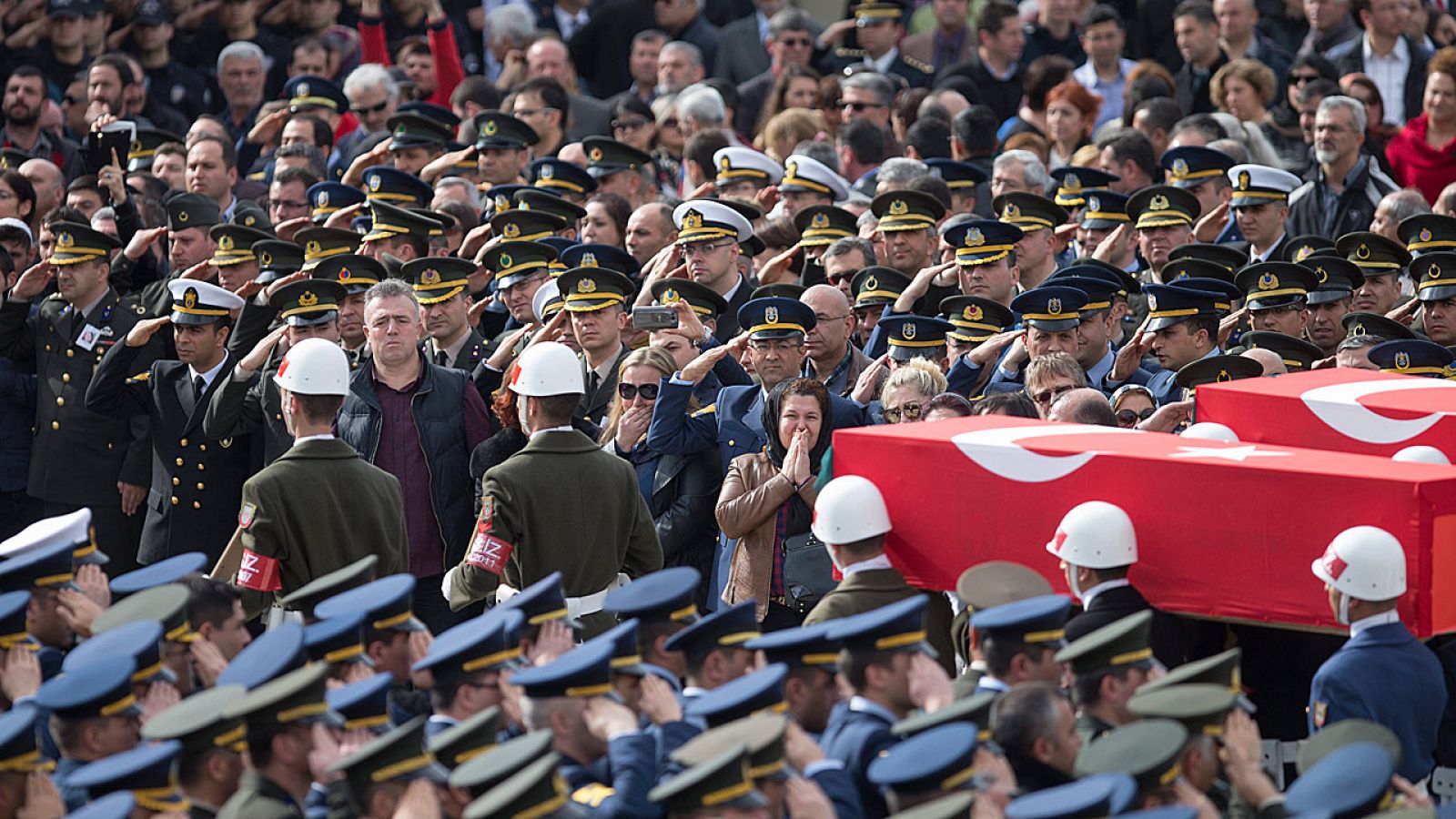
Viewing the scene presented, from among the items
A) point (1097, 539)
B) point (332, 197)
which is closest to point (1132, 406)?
point (1097, 539)

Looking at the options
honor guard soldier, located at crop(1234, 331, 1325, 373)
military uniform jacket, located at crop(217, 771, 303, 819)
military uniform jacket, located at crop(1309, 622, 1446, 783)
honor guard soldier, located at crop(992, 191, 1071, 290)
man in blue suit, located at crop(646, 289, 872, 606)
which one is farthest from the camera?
honor guard soldier, located at crop(992, 191, 1071, 290)

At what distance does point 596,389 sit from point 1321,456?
342cm

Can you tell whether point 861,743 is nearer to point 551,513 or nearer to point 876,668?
point 876,668

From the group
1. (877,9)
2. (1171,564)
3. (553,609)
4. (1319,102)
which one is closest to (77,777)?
(553,609)

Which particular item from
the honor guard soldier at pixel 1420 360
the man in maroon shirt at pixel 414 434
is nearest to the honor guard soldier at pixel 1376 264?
the honor guard soldier at pixel 1420 360

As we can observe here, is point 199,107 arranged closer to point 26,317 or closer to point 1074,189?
point 26,317

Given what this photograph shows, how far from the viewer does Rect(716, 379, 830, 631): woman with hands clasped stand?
8.22 meters

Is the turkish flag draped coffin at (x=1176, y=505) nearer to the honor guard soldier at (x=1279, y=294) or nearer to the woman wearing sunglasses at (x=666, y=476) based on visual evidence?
the woman wearing sunglasses at (x=666, y=476)

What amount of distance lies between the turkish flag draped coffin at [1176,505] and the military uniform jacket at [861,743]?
129 cm

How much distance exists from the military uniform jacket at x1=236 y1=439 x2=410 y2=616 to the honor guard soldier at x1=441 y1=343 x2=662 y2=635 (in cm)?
33

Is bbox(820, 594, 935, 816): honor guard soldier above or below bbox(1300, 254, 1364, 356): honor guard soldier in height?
below

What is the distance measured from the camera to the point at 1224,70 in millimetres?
12969

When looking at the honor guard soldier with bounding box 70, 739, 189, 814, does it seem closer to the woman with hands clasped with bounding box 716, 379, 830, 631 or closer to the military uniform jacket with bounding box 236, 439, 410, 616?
the military uniform jacket with bounding box 236, 439, 410, 616

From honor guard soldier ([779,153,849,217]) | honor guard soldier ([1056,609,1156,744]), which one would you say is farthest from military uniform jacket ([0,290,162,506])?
honor guard soldier ([1056,609,1156,744])
